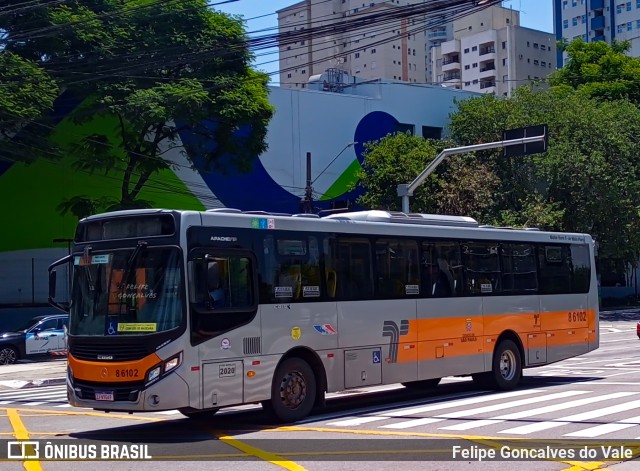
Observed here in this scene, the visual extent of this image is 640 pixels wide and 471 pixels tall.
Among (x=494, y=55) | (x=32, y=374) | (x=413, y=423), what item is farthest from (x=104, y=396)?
(x=494, y=55)

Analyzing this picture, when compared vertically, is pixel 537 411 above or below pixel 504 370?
below

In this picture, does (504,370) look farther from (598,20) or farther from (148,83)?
(598,20)

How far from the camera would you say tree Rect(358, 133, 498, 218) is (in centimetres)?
4766

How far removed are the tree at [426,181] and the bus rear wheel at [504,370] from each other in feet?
94.5

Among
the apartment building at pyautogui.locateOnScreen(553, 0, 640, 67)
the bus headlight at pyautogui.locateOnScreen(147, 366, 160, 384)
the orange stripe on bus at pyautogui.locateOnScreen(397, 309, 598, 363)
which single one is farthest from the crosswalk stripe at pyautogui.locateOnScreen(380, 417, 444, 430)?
the apartment building at pyautogui.locateOnScreen(553, 0, 640, 67)

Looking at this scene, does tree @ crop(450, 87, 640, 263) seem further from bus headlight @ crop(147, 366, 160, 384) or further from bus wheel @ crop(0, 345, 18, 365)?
bus headlight @ crop(147, 366, 160, 384)

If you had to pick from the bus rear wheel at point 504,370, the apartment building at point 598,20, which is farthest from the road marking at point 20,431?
the apartment building at point 598,20

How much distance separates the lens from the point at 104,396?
1266 centimetres

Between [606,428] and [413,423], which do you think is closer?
[606,428]

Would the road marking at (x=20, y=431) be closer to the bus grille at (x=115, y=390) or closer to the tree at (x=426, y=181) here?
the bus grille at (x=115, y=390)

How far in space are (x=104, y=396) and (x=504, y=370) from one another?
9.18m

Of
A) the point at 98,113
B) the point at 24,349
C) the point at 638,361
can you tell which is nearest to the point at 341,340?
the point at 638,361

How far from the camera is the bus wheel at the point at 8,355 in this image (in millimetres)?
31125

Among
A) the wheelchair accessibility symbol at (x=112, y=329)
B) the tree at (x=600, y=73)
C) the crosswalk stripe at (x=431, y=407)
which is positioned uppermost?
the tree at (x=600, y=73)
